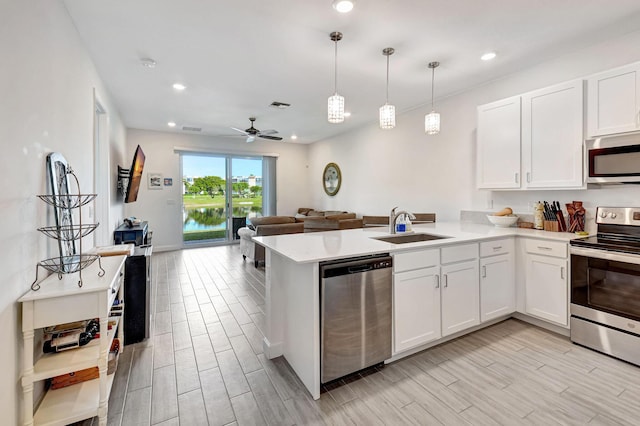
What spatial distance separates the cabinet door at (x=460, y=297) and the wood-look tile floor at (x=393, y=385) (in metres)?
0.20

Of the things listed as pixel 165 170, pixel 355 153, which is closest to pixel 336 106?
pixel 355 153

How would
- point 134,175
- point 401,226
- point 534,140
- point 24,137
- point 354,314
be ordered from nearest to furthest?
point 24,137
point 354,314
point 401,226
point 534,140
point 134,175

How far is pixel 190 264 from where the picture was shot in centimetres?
553

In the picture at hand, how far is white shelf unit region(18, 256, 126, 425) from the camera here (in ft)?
4.73

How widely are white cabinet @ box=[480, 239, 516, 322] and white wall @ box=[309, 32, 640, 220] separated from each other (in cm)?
99

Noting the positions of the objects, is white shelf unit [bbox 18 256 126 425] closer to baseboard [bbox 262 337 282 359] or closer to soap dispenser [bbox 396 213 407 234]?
baseboard [bbox 262 337 282 359]

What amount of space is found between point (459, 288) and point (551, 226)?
4.81 feet

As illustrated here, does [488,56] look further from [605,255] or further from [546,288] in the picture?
[546,288]

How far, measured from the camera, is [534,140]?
10.1ft

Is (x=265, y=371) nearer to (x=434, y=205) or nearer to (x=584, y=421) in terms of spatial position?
(x=584, y=421)

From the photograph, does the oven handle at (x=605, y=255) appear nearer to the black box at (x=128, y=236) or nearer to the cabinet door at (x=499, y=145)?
the cabinet door at (x=499, y=145)

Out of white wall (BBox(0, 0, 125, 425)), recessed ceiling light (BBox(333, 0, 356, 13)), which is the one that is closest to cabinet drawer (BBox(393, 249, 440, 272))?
recessed ceiling light (BBox(333, 0, 356, 13))

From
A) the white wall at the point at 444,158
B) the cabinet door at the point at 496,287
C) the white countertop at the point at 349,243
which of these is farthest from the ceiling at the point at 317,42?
the cabinet door at the point at 496,287

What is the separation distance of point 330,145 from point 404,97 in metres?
3.28
